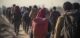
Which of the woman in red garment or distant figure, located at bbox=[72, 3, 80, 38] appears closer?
distant figure, located at bbox=[72, 3, 80, 38]

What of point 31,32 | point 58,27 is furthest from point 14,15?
point 58,27

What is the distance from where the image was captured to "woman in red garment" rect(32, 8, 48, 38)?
2650 mm

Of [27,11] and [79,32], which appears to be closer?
[79,32]

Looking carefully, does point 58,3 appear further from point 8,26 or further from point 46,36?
point 8,26

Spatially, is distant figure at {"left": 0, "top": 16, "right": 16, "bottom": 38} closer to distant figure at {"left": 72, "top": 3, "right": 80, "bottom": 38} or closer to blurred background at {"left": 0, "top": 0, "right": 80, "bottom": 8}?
blurred background at {"left": 0, "top": 0, "right": 80, "bottom": 8}

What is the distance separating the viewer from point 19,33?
282 centimetres

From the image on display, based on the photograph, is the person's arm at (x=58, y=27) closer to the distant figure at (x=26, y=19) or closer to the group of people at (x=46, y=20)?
the group of people at (x=46, y=20)

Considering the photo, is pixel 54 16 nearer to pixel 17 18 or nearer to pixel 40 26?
pixel 40 26

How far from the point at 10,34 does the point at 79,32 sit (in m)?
1.12

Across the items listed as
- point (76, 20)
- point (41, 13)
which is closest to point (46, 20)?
point (41, 13)

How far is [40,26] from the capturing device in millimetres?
2668

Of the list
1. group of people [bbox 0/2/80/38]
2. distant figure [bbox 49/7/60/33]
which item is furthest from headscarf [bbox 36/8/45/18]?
distant figure [bbox 49/7/60/33]

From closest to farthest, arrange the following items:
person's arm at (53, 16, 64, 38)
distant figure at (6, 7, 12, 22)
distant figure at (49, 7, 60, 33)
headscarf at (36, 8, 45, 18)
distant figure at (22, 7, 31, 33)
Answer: person's arm at (53, 16, 64, 38) → distant figure at (49, 7, 60, 33) → headscarf at (36, 8, 45, 18) → distant figure at (22, 7, 31, 33) → distant figure at (6, 7, 12, 22)

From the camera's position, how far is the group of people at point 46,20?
243cm
